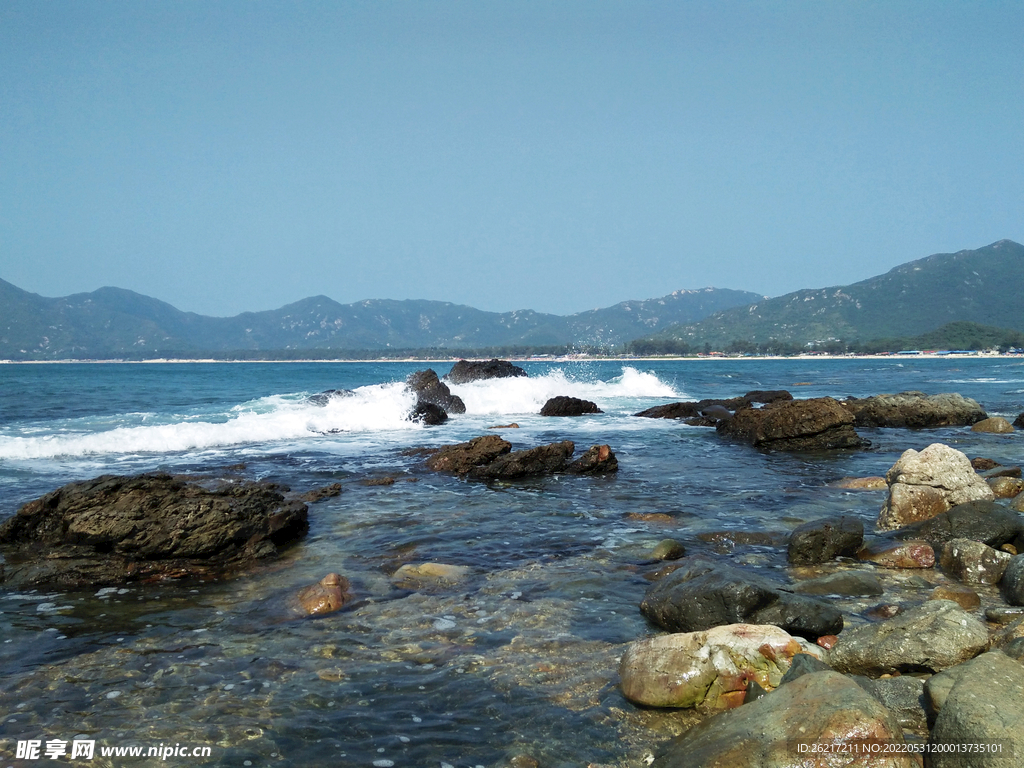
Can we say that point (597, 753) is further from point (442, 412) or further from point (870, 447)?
point (442, 412)

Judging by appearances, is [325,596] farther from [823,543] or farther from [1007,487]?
[1007,487]

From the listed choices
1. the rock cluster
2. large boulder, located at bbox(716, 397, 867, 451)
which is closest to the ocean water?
the rock cluster

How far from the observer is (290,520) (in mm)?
9086

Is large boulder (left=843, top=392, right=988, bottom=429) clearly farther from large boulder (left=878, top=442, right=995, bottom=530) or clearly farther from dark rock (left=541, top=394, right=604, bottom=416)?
large boulder (left=878, top=442, right=995, bottom=530)

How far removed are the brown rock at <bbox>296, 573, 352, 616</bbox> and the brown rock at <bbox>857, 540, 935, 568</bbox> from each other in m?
5.98

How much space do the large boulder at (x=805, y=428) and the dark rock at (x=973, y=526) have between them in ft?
28.3

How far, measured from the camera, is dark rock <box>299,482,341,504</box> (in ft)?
37.2

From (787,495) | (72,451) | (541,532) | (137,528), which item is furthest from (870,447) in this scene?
(72,451)

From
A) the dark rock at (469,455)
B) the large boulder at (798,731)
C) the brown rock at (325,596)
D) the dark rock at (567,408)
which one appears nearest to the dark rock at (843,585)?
the large boulder at (798,731)

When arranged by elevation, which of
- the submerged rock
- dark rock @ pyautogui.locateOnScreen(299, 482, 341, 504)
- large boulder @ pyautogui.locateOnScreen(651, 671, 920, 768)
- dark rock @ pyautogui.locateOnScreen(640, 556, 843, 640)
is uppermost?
large boulder @ pyautogui.locateOnScreen(651, 671, 920, 768)

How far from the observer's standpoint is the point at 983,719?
3445 mm

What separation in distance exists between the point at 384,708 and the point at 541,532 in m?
4.83

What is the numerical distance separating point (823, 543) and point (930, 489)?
2.75m

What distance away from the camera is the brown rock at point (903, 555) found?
298 inches
